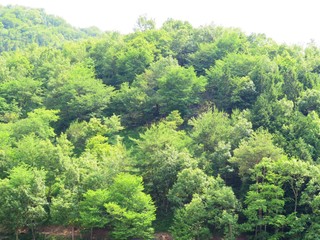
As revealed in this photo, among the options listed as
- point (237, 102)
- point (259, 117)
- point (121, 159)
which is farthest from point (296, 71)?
point (121, 159)

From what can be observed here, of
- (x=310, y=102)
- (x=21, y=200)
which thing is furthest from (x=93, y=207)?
(x=310, y=102)

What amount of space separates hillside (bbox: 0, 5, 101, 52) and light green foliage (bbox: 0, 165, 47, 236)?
257 ft

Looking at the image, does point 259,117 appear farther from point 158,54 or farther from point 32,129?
point 158,54

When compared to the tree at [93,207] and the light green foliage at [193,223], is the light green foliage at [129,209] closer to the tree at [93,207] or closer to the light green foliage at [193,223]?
the tree at [93,207]

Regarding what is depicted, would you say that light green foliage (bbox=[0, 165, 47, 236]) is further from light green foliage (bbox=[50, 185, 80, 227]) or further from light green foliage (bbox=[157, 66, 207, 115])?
light green foliage (bbox=[157, 66, 207, 115])

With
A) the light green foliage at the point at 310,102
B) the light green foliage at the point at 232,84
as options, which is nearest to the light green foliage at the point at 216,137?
the light green foliage at the point at 310,102

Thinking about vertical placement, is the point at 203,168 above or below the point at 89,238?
above

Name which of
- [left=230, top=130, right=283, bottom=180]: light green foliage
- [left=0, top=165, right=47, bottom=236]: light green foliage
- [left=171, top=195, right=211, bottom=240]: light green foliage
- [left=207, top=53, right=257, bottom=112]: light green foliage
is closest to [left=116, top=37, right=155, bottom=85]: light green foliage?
[left=207, top=53, right=257, bottom=112]: light green foliage

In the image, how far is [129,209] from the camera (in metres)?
28.6

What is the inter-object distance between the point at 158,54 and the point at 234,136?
2686 centimetres

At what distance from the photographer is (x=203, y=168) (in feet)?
106

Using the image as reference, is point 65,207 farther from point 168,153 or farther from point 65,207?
point 168,153

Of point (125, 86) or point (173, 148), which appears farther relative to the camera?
point (125, 86)

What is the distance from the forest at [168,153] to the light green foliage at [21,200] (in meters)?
0.08
